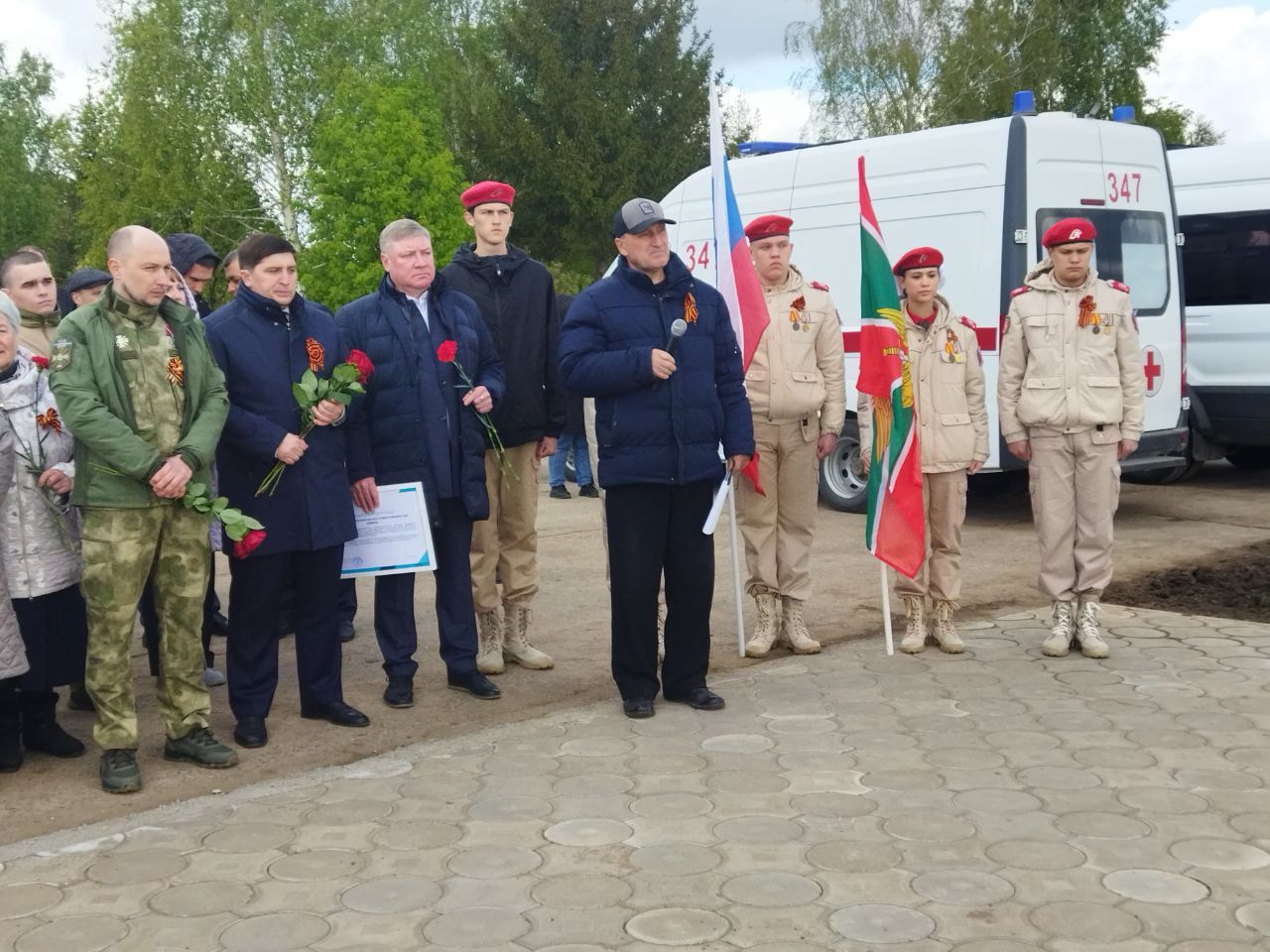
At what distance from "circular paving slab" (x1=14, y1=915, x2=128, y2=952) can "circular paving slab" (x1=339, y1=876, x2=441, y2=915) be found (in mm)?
572

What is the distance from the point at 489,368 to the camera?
6203 millimetres

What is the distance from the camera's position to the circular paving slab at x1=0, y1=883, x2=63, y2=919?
3.90 metres

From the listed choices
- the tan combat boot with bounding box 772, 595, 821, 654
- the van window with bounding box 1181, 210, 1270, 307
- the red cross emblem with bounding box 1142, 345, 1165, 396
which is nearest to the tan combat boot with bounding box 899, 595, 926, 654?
the tan combat boot with bounding box 772, 595, 821, 654

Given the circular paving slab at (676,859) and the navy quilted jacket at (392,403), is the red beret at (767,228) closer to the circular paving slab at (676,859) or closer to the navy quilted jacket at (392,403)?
the navy quilted jacket at (392,403)

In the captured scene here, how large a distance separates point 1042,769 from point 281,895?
2.49 m

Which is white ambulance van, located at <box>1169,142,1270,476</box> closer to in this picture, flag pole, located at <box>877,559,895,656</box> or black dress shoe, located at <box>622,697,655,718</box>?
flag pole, located at <box>877,559,895,656</box>

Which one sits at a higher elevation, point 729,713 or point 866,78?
point 866,78

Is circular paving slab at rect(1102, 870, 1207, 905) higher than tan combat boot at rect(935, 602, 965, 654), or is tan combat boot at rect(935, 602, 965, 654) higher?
tan combat boot at rect(935, 602, 965, 654)

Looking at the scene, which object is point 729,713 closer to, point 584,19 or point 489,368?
point 489,368

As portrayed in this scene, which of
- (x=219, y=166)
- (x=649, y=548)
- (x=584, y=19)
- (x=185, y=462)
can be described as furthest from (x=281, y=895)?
(x=219, y=166)

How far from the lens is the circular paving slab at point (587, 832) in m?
4.36

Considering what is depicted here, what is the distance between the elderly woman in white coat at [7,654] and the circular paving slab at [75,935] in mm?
1440

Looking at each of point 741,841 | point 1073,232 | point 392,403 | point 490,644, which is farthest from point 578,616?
point 741,841

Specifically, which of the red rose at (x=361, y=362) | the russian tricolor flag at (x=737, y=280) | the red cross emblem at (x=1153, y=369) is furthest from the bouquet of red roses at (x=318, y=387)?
the red cross emblem at (x=1153, y=369)
